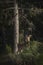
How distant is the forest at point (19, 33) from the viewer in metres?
4.12

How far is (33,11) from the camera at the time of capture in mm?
4762

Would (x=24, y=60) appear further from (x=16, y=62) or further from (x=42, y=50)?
(x=42, y=50)

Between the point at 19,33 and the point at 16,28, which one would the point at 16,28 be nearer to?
the point at 16,28

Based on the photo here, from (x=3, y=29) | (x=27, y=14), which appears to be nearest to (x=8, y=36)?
(x=3, y=29)

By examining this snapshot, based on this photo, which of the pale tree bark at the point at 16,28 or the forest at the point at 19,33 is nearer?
the forest at the point at 19,33

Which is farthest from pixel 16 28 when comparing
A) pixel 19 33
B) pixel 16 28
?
pixel 19 33

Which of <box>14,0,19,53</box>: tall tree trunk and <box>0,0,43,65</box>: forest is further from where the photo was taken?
<box>14,0,19,53</box>: tall tree trunk

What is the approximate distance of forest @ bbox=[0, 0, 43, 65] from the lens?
4117mm

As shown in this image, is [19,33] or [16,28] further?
[19,33]

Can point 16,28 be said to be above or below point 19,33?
above

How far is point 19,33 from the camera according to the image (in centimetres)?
458

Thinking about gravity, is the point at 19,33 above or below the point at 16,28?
below

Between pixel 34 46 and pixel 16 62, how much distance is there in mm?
443

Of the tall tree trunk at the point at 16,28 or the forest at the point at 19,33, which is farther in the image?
the tall tree trunk at the point at 16,28
